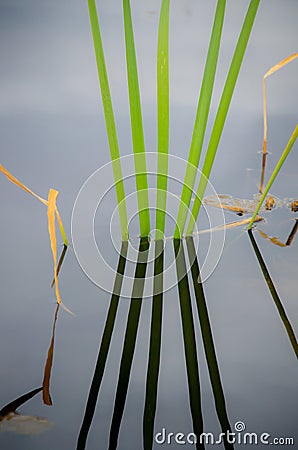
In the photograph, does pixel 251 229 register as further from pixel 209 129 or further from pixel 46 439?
pixel 46 439

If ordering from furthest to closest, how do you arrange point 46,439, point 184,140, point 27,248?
1. point 184,140
2. point 27,248
3. point 46,439

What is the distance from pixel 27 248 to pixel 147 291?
146 mm

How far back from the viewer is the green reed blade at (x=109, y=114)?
63 cm

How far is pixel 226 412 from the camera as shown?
1.57ft

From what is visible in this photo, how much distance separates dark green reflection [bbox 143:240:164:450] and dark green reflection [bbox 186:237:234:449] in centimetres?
3

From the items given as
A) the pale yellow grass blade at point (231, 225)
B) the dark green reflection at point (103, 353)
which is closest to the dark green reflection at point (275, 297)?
the pale yellow grass blade at point (231, 225)

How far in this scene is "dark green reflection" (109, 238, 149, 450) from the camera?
1.53ft

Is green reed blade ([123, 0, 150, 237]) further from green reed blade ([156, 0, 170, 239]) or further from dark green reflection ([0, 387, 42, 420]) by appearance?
dark green reflection ([0, 387, 42, 420])

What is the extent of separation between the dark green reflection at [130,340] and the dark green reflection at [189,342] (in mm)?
36

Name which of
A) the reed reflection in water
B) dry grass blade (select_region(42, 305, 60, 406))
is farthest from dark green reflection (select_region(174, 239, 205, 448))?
dry grass blade (select_region(42, 305, 60, 406))

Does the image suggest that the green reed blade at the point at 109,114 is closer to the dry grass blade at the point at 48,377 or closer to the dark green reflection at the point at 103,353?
the dark green reflection at the point at 103,353

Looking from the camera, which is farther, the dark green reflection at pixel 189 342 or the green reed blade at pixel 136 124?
the green reed blade at pixel 136 124

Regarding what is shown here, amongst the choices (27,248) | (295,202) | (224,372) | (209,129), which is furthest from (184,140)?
(224,372)

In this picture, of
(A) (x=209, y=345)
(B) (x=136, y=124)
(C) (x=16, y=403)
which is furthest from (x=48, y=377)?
(B) (x=136, y=124)
